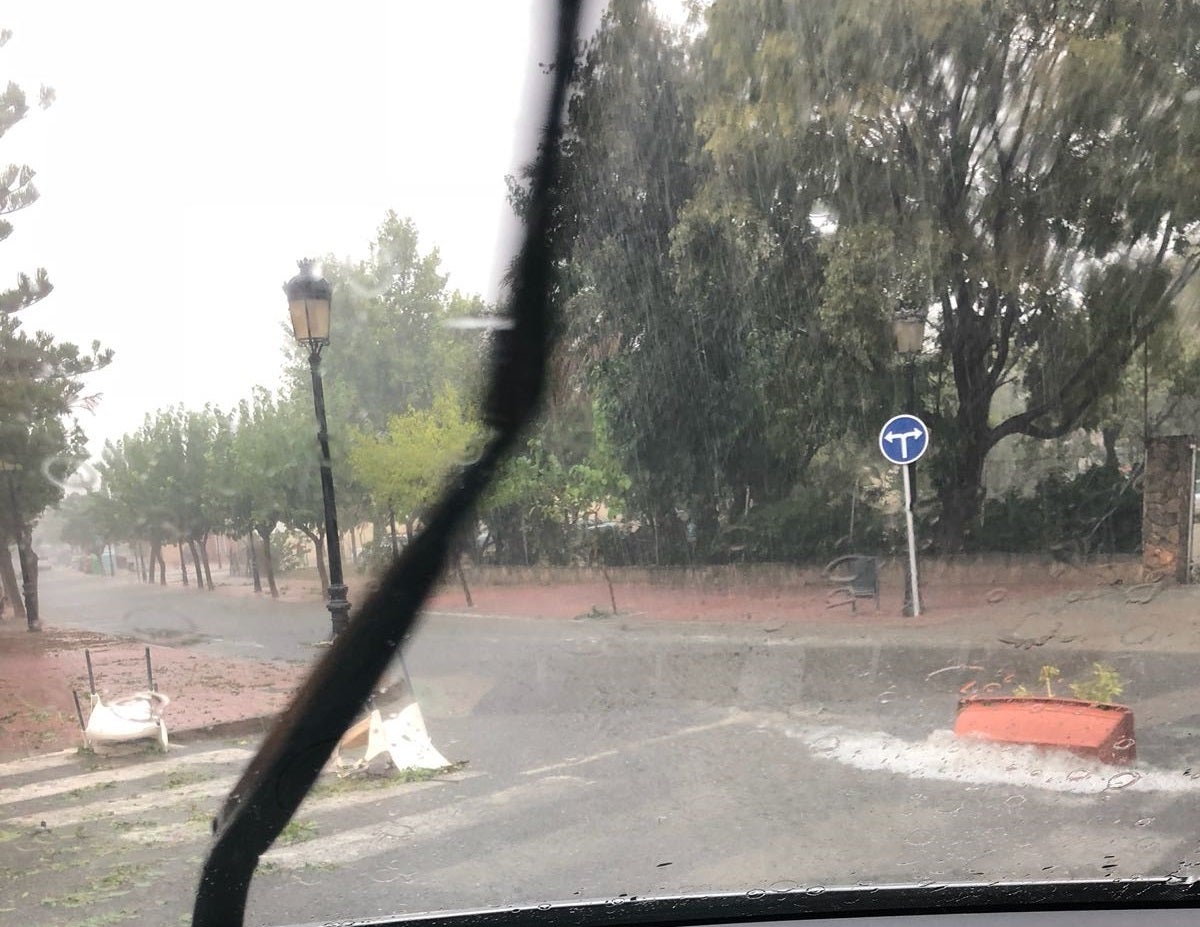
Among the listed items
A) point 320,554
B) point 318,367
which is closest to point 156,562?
point 320,554

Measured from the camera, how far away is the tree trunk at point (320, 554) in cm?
1066

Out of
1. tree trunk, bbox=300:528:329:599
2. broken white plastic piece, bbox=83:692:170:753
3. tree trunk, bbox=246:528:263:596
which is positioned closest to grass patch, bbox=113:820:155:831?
broken white plastic piece, bbox=83:692:170:753

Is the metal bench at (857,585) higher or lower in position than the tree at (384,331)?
lower

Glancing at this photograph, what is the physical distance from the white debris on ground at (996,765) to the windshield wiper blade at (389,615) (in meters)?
3.38

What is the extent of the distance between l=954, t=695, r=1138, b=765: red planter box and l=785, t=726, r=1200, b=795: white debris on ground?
6 centimetres

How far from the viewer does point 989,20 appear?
1245cm

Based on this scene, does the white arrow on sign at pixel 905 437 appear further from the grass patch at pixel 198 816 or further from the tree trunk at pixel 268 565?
the grass patch at pixel 198 816

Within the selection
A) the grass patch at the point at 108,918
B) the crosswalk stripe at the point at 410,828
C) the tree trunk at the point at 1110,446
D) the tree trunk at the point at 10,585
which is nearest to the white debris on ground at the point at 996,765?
the crosswalk stripe at the point at 410,828

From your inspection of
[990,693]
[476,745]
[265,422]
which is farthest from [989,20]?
[476,745]

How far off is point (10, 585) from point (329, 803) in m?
6.24

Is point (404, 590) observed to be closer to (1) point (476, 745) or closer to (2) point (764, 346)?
(2) point (764, 346)

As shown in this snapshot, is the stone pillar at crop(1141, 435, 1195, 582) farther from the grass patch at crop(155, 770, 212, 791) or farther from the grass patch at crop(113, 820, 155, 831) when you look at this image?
the grass patch at crop(113, 820, 155, 831)

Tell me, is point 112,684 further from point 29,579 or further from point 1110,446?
point 1110,446

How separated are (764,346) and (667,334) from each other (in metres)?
1.37
